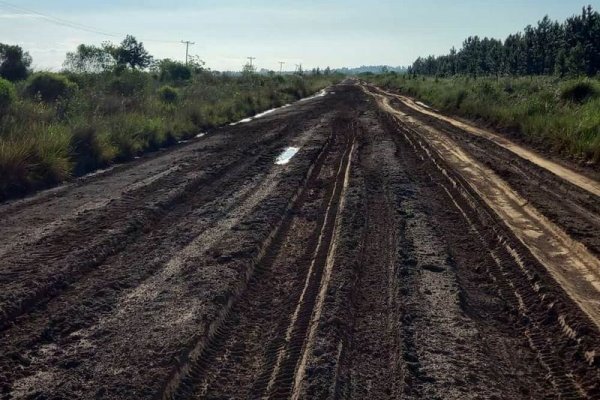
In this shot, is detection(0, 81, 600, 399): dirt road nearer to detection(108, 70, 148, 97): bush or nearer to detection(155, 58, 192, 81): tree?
detection(108, 70, 148, 97): bush

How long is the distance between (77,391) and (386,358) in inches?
86.3

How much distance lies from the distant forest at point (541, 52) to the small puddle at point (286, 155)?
30855 millimetres

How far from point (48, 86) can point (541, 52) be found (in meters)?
56.8

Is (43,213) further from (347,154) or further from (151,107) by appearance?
(151,107)

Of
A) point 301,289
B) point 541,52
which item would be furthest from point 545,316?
point 541,52

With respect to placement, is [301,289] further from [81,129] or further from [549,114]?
[549,114]

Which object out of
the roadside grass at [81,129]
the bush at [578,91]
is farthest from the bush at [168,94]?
the bush at [578,91]

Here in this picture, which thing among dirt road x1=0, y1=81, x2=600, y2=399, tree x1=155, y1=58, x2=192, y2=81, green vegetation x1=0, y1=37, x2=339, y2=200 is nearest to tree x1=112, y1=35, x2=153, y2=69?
tree x1=155, y1=58, x2=192, y2=81

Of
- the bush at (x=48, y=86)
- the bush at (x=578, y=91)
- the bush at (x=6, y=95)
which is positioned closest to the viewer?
the bush at (x=6, y=95)

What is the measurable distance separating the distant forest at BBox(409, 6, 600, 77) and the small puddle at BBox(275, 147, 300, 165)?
30.9 meters

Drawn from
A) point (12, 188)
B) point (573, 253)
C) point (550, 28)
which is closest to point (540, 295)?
point (573, 253)

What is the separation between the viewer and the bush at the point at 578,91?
21.9m

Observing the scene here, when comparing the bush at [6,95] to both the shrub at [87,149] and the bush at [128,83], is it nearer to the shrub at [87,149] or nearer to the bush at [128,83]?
the shrub at [87,149]

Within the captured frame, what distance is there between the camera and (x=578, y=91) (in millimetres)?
22219
